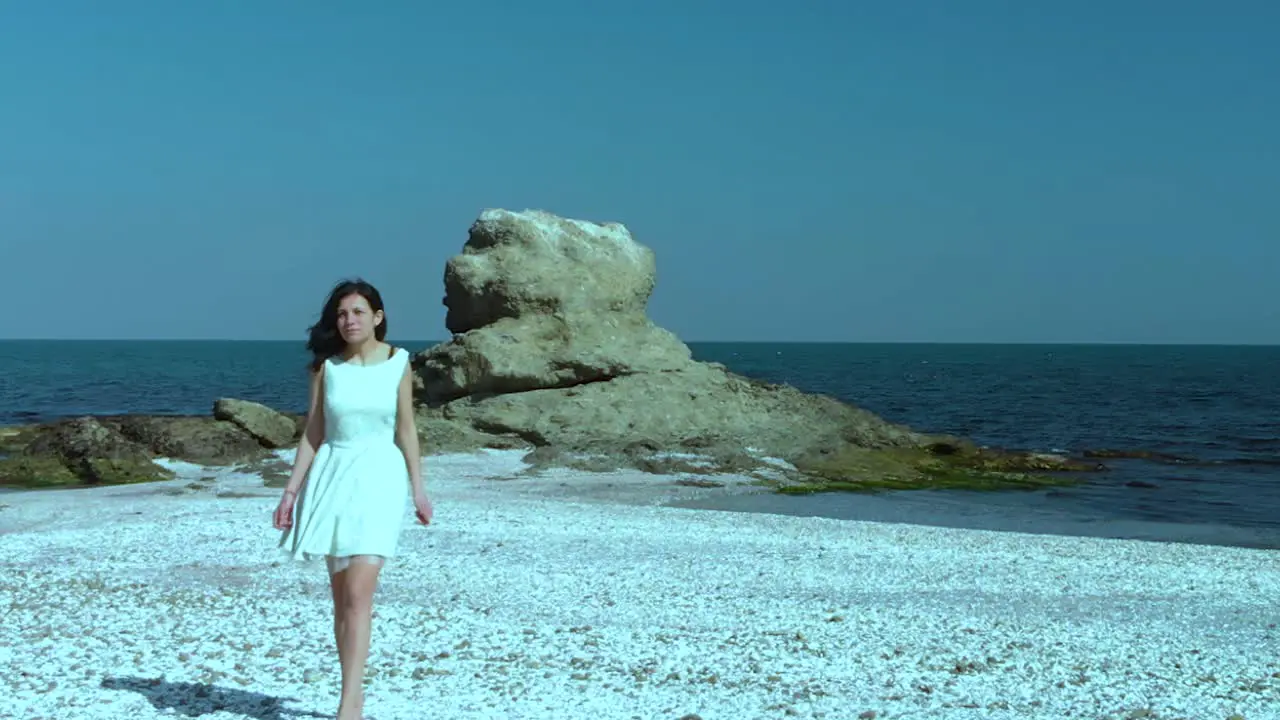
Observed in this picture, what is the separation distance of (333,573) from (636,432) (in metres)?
18.3

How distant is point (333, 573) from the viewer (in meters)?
6.09

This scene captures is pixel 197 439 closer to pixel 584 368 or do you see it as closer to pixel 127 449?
pixel 127 449

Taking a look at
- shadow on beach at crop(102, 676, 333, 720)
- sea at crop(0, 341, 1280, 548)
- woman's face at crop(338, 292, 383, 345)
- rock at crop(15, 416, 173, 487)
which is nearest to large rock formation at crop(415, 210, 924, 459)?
sea at crop(0, 341, 1280, 548)

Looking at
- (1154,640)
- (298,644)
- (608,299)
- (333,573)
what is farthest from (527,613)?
(608,299)

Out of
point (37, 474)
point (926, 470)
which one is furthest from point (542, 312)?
point (37, 474)

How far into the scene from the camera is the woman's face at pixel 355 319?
6176 millimetres

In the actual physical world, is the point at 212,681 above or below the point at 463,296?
below

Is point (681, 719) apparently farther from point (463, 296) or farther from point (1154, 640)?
point (463, 296)

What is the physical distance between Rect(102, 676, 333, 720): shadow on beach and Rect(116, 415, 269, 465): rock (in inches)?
611

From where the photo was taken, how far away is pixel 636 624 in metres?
9.05

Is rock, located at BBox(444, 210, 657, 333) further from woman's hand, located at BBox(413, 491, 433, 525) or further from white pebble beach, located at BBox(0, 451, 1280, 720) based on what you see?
woman's hand, located at BBox(413, 491, 433, 525)

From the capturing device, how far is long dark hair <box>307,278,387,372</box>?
6246 millimetres

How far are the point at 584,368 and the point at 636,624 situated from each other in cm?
1682

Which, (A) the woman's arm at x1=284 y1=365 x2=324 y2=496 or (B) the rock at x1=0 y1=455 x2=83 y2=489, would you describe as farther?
(B) the rock at x1=0 y1=455 x2=83 y2=489
